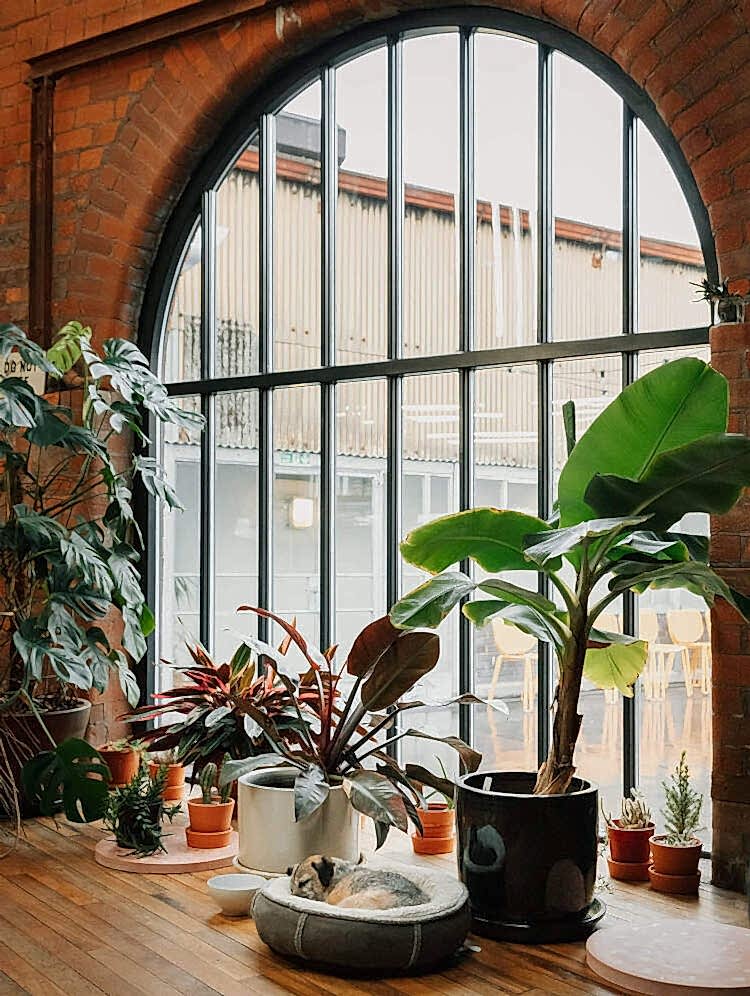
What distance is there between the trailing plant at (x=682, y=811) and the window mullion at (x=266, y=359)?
210cm

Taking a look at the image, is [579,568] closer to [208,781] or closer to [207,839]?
[208,781]

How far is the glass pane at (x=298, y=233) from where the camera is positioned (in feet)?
17.8

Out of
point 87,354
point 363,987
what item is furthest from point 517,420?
point 363,987

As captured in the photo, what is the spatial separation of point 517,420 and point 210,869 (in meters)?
2.02

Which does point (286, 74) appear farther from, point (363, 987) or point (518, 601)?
point (363, 987)

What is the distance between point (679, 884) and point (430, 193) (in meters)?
2.83

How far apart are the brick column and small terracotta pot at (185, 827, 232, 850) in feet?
5.83

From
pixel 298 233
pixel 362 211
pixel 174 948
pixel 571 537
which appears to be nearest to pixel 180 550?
pixel 298 233

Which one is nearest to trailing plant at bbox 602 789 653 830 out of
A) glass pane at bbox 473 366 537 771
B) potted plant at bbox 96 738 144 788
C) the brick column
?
the brick column

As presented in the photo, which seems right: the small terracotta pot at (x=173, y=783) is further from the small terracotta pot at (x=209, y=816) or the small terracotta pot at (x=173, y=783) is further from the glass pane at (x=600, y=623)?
the glass pane at (x=600, y=623)

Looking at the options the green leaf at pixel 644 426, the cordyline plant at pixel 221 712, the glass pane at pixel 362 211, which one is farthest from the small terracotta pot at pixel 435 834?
the glass pane at pixel 362 211

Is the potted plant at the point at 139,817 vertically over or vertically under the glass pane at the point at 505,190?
under

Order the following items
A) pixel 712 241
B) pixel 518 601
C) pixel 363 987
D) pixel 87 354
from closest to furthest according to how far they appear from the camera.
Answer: pixel 363 987 < pixel 518 601 < pixel 712 241 < pixel 87 354

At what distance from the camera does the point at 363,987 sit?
325 cm
